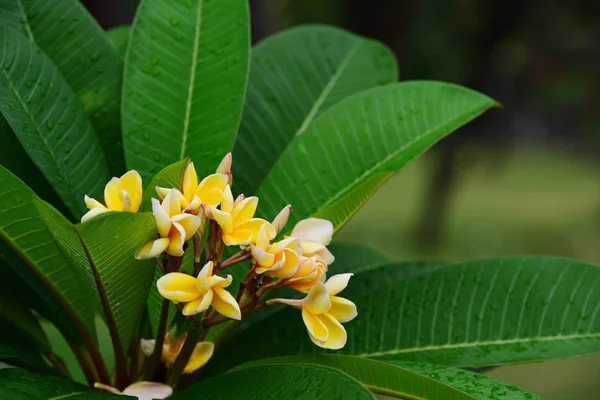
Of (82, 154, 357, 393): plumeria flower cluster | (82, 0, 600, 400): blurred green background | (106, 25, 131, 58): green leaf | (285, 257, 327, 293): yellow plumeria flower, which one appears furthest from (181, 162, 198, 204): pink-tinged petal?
(82, 0, 600, 400): blurred green background

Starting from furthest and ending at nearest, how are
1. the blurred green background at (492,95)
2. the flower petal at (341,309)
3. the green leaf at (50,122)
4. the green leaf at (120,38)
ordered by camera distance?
the blurred green background at (492,95) < the green leaf at (120,38) < the green leaf at (50,122) < the flower petal at (341,309)

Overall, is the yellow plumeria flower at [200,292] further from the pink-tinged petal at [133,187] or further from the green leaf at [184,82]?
the green leaf at [184,82]

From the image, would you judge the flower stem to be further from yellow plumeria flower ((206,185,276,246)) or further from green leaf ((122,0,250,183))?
green leaf ((122,0,250,183))

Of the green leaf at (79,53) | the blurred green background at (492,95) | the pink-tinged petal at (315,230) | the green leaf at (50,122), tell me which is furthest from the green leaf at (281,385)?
the blurred green background at (492,95)

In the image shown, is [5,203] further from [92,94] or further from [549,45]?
[549,45]

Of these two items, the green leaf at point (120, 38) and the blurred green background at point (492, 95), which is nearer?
the green leaf at point (120, 38)
